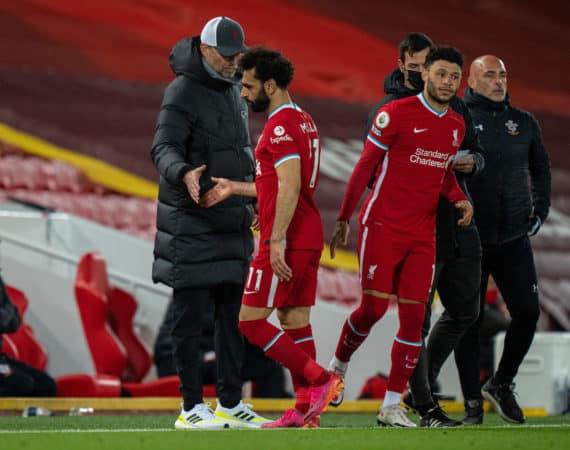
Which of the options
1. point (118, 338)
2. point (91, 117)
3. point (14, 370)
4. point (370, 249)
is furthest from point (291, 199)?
point (91, 117)

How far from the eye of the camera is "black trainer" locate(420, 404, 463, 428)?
15.1ft

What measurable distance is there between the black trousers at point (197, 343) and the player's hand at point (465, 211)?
91 centimetres

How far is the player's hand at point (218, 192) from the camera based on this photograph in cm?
438

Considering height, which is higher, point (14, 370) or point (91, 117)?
point (91, 117)

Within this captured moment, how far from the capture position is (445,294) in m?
4.85

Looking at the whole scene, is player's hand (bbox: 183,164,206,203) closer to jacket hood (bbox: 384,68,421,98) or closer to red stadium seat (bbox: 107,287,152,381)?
jacket hood (bbox: 384,68,421,98)

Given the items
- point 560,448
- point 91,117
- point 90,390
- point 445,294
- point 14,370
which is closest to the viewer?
point 560,448

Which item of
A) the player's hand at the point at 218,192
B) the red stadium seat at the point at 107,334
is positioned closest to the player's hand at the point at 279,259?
the player's hand at the point at 218,192

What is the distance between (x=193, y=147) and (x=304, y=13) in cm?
864

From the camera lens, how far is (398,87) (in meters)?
4.84

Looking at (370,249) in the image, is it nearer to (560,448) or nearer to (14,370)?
(560,448)

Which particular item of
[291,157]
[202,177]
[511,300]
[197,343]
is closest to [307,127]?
[291,157]

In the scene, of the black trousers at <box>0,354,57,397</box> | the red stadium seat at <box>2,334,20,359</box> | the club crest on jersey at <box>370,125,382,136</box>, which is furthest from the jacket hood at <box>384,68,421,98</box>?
the red stadium seat at <box>2,334,20,359</box>

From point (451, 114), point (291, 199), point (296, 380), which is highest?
point (451, 114)
